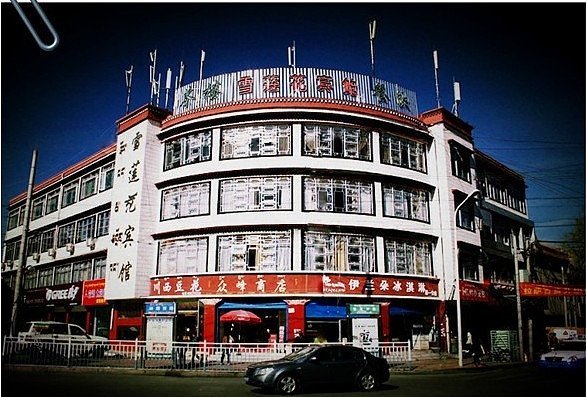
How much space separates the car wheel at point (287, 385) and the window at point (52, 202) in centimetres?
1430

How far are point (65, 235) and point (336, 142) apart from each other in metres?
11.4

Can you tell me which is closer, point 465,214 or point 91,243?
point 91,243

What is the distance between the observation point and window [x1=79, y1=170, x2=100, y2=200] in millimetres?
19625

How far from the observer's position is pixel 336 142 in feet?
56.1

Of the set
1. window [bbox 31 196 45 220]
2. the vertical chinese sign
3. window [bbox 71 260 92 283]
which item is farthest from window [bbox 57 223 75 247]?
the vertical chinese sign

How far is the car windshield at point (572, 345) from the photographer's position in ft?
39.9

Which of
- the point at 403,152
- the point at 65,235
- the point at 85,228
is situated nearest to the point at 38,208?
the point at 65,235

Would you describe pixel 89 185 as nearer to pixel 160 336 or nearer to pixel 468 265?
pixel 160 336

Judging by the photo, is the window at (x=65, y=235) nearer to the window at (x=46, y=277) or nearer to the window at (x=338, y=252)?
the window at (x=46, y=277)

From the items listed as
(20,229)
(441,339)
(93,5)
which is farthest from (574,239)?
(20,229)

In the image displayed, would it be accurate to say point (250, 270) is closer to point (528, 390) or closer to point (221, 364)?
point (221, 364)

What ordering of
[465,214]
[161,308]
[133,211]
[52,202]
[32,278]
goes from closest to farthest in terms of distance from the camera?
1. [161,308]
2. [133,211]
3. [465,214]
4. [52,202]
5. [32,278]

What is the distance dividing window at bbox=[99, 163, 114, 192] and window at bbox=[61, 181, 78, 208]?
5.38 ft

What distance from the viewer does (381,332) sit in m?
16.0
